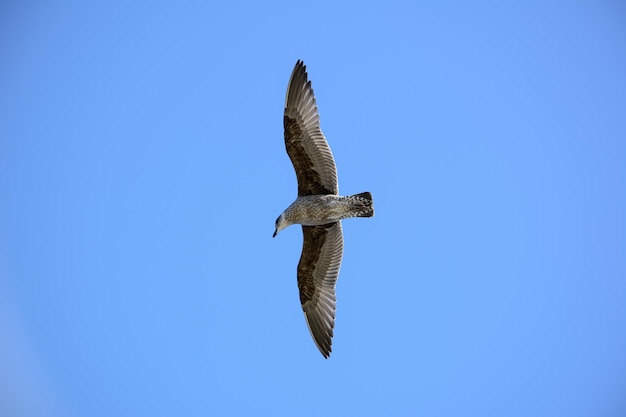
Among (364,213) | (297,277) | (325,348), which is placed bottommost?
(325,348)

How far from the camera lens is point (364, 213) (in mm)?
12648

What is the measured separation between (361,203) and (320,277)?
1903 millimetres

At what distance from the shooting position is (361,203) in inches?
496

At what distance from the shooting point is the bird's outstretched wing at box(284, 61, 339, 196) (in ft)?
41.4

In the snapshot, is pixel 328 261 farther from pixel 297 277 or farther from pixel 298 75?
pixel 298 75

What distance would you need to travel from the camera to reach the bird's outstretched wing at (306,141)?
1262 centimetres

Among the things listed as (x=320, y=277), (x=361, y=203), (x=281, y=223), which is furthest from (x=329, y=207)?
(x=320, y=277)

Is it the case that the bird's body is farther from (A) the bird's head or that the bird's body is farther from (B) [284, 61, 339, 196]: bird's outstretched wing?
(B) [284, 61, 339, 196]: bird's outstretched wing

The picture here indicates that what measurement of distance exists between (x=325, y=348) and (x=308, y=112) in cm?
437

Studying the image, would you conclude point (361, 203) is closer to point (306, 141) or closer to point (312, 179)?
point (312, 179)

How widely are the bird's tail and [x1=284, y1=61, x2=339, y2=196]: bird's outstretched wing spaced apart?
0.39 m

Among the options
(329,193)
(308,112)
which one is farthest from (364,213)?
(308,112)

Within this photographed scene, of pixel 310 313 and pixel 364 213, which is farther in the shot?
pixel 310 313

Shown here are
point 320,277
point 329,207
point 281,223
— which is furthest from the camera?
point 320,277
